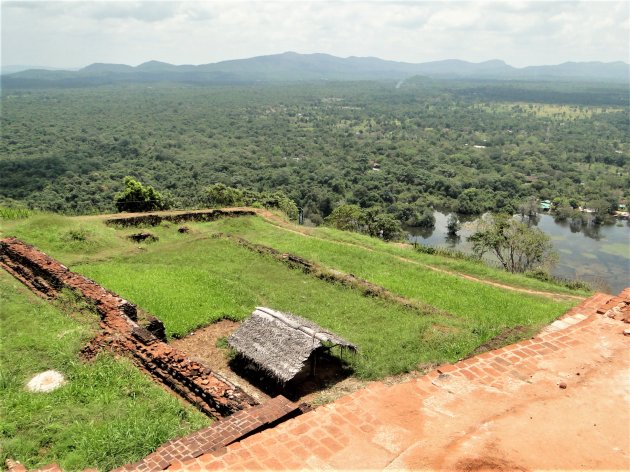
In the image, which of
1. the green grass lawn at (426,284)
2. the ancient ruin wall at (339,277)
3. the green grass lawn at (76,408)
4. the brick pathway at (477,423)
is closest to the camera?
the brick pathway at (477,423)

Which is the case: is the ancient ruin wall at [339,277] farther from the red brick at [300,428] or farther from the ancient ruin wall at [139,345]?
the red brick at [300,428]

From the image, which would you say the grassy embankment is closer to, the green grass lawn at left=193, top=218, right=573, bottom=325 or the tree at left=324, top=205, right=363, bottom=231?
the green grass lawn at left=193, top=218, right=573, bottom=325

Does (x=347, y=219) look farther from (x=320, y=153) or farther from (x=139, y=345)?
(x=320, y=153)

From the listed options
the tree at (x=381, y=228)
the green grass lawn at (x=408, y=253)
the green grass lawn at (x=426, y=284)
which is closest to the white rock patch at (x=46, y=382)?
the green grass lawn at (x=426, y=284)

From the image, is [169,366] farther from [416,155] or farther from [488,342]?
[416,155]

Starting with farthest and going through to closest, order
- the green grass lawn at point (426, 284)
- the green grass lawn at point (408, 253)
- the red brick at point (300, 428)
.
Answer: the green grass lawn at point (408, 253) < the green grass lawn at point (426, 284) < the red brick at point (300, 428)

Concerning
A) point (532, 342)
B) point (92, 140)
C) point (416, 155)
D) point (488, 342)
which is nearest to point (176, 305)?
point (488, 342)
